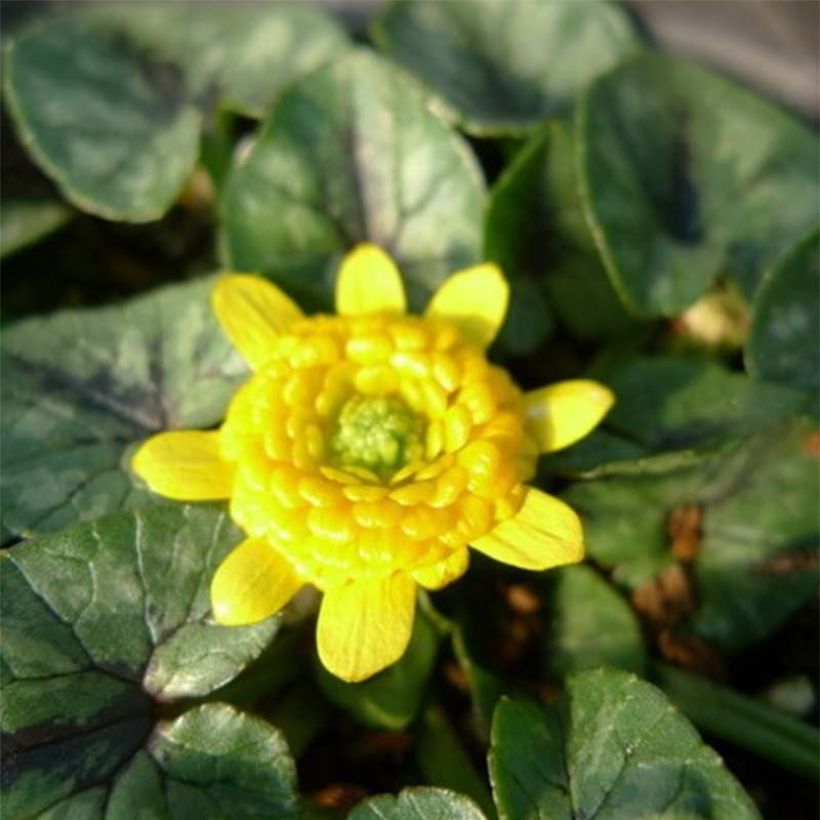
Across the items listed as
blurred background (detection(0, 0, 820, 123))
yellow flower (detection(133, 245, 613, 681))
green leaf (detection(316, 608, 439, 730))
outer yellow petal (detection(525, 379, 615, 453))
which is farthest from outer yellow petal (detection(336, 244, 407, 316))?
blurred background (detection(0, 0, 820, 123))

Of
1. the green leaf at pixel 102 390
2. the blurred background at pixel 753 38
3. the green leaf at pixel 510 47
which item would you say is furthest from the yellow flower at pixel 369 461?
the blurred background at pixel 753 38

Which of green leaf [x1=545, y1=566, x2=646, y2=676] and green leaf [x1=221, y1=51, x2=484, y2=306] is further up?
green leaf [x1=221, y1=51, x2=484, y2=306]

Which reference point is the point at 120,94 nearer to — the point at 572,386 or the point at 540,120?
the point at 540,120

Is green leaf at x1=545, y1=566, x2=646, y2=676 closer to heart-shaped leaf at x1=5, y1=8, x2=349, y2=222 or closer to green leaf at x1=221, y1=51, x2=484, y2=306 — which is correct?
green leaf at x1=221, y1=51, x2=484, y2=306

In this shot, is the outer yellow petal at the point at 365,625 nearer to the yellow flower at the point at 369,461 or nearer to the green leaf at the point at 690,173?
the yellow flower at the point at 369,461

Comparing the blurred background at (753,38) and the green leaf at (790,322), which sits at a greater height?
the blurred background at (753,38)

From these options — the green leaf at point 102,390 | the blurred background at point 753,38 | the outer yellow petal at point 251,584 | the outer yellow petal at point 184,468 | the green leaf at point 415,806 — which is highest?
the blurred background at point 753,38

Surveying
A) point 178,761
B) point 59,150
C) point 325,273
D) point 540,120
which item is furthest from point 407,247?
point 178,761
